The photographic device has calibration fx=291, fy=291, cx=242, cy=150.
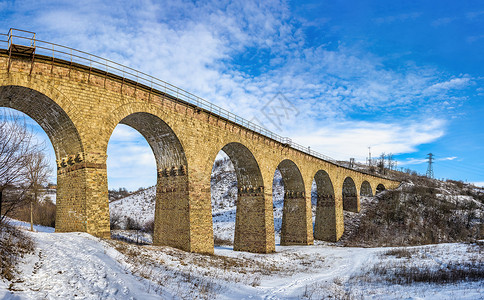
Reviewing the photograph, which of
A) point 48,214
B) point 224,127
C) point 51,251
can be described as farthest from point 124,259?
point 48,214

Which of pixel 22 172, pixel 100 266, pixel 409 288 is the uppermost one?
pixel 22 172

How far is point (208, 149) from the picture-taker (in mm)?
20578

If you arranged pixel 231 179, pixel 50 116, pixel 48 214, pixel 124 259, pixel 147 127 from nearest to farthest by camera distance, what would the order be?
pixel 124 259
pixel 50 116
pixel 147 127
pixel 48 214
pixel 231 179

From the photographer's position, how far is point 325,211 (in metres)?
36.7

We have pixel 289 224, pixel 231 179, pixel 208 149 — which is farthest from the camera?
pixel 231 179

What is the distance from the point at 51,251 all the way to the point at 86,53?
9392 mm

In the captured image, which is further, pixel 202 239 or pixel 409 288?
pixel 202 239

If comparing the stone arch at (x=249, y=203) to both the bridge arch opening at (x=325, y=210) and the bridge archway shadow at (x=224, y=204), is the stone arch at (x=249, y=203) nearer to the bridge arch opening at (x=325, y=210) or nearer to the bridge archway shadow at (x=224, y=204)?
the bridge archway shadow at (x=224, y=204)

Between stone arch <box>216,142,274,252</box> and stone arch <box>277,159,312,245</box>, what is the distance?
5468mm

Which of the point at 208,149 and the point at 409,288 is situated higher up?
the point at 208,149

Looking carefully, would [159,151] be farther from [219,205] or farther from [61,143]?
[219,205]

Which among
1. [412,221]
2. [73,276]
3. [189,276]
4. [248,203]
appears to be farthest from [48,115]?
[412,221]

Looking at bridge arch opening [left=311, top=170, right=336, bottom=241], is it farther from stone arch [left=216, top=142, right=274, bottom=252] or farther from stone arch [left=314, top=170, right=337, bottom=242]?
stone arch [left=216, top=142, right=274, bottom=252]

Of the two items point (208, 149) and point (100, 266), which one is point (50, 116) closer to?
point (100, 266)
